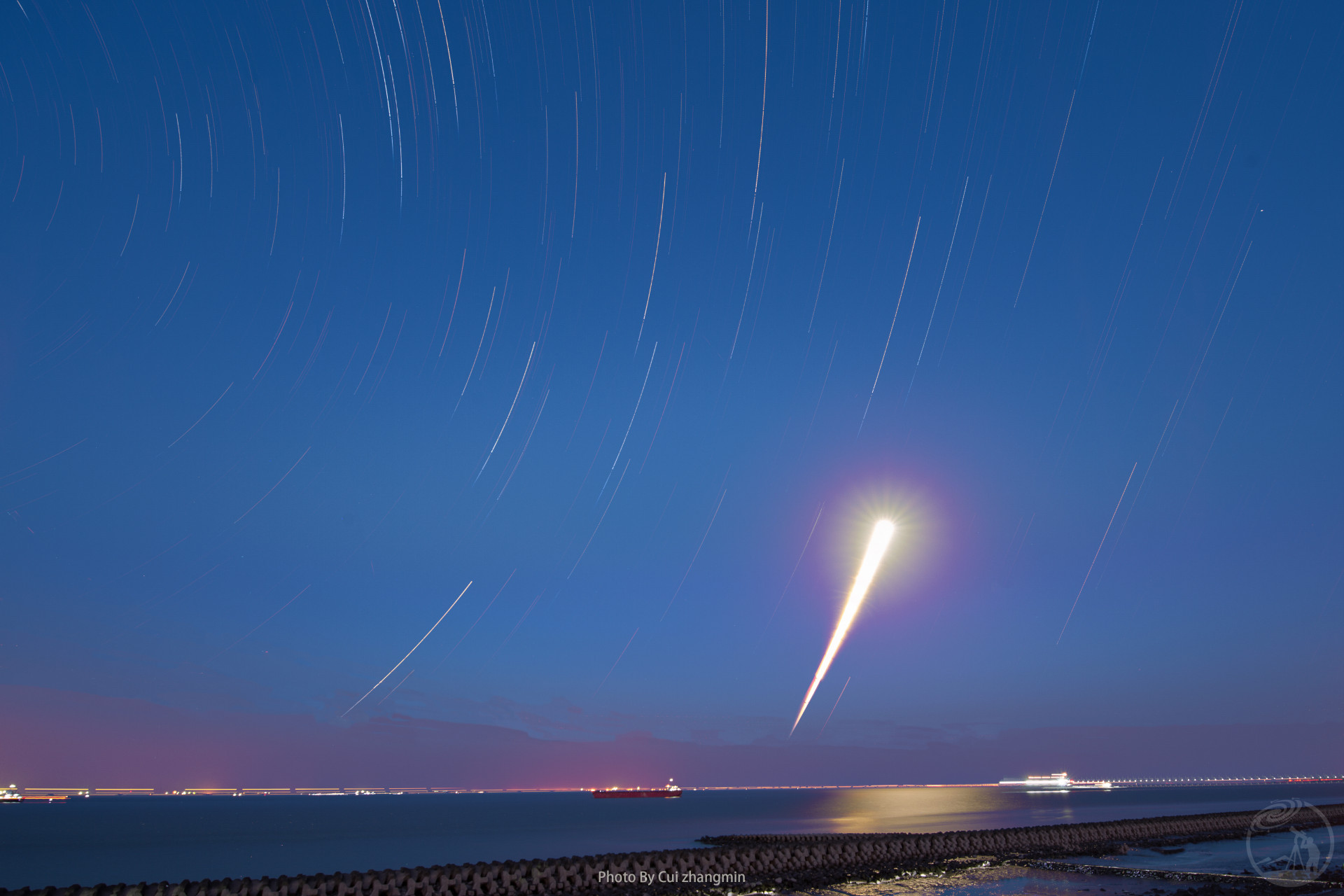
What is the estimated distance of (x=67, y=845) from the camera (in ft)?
306

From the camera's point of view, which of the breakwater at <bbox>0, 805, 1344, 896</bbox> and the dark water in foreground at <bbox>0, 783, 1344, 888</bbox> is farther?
the dark water in foreground at <bbox>0, 783, 1344, 888</bbox>

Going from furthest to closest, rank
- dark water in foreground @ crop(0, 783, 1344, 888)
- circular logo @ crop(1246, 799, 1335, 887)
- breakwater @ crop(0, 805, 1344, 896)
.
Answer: dark water in foreground @ crop(0, 783, 1344, 888) → circular logo @ crop(1246, 799, 1335, 887) → breakwater @ crop(0, 805, 1344, 896)

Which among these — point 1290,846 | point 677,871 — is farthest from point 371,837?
point 1290,846

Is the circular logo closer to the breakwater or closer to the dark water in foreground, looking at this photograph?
the breakwater

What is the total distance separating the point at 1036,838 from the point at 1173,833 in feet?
52.5

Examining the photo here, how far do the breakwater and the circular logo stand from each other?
790 centimetres

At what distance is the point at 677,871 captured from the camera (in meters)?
36.2

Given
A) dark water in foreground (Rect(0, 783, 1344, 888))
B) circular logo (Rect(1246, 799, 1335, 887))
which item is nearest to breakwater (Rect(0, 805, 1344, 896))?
circular logo (Rect(1246, 799, 1335, 887))

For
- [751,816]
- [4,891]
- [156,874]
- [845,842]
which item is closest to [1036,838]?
[845,842]

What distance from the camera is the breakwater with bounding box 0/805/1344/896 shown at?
28.4 meters

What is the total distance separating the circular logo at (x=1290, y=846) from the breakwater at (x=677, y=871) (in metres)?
7.90

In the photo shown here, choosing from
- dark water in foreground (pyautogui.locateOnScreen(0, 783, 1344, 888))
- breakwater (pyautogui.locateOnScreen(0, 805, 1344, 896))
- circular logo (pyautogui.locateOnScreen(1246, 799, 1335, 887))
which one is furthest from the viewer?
dark water in foreground (pyautogui.locateOnScreen(0, 783, 1344, 888))

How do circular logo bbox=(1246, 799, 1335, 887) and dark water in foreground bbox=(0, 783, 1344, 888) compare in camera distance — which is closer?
circular logo bbox=(1246, 799, 1335, 887)

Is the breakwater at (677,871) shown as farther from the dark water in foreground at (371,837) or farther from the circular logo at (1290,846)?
the dark water in foreground at (371,837)
